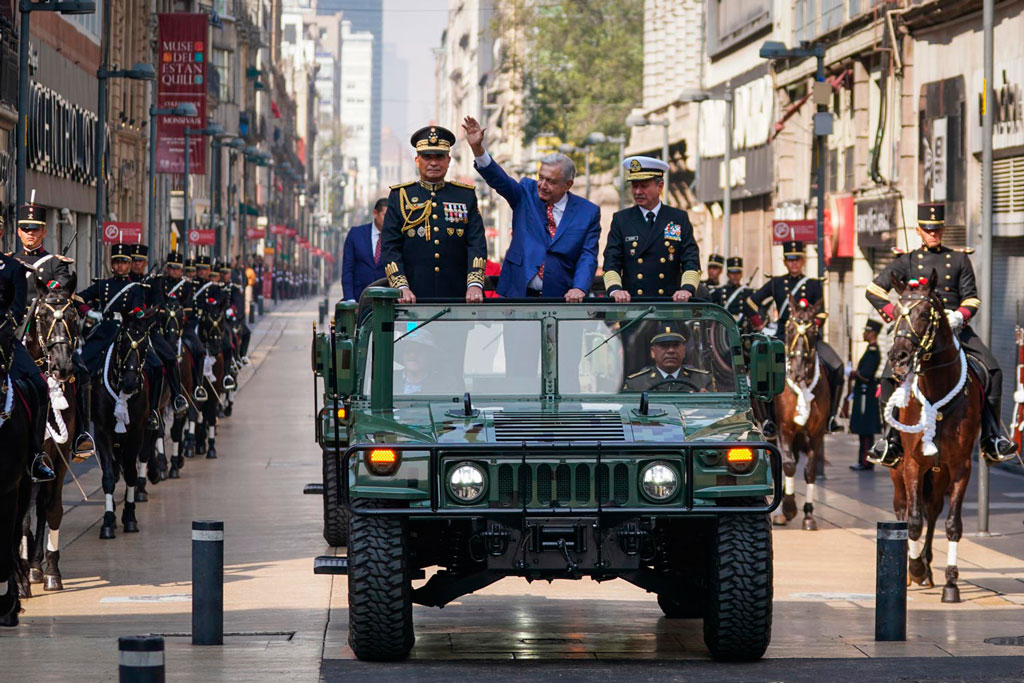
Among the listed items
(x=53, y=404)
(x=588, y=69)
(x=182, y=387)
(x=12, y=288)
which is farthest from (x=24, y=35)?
(x=588, y=69)

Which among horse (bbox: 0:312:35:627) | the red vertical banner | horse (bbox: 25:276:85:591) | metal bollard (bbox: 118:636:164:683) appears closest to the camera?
metal bollard (bbox: 118:636:164:683)

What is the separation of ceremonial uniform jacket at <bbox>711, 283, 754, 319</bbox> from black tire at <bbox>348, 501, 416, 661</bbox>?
1280 cm

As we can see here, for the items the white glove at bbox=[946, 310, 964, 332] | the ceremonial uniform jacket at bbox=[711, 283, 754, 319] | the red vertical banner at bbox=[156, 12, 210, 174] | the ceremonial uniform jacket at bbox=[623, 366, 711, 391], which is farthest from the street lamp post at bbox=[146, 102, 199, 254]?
the ceremonial uniform jacket at bbox=[623, 366, 711, 391]

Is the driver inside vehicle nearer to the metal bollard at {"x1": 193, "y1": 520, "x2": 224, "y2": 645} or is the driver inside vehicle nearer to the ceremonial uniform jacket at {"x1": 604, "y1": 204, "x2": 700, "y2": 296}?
the ceremonial uniform jacket at {"x1": 604, "y1": 204, "x2": 700, "y2": 296}

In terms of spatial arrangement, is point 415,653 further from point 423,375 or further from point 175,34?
point 175,34

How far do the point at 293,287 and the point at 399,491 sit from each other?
122189 mm

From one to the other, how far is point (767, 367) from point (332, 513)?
6.01 meters

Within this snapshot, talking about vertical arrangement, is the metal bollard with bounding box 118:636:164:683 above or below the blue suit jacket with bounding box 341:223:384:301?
below

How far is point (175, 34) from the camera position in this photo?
54.6m

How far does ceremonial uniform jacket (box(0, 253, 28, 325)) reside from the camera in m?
11.9

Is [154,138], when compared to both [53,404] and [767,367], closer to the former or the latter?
[53,404]

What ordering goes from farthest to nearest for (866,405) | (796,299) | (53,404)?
(866,405), (796,299), (53,404)

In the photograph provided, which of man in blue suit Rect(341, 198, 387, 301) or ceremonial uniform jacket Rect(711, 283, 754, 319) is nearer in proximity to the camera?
man in blue suit Rect(341, 198, 387, 301)

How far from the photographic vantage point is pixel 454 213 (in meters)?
13.3
